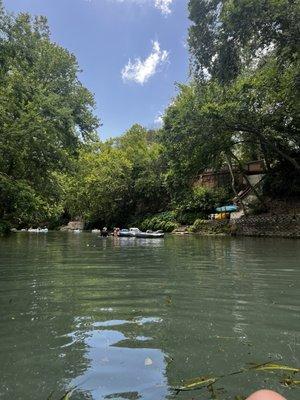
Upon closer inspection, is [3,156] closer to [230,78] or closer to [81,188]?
[230,78]

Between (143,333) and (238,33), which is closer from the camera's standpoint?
(143,333)

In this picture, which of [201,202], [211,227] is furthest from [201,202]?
[211,227]

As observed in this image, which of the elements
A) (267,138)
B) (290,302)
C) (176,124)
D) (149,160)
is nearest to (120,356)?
(290,302)

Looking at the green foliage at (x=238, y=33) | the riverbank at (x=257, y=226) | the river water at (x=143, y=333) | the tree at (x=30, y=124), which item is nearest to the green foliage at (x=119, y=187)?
the riverbank at (x=257, y=226)

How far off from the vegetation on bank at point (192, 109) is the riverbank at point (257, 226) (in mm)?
3500

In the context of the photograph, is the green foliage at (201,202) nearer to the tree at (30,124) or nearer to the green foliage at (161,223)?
the green foliage at (161,223)

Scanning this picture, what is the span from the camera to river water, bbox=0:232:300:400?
11.2 ft

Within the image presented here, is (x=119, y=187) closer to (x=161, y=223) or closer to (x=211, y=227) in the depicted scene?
(x=161, y=223)

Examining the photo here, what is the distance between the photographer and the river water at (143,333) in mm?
3412

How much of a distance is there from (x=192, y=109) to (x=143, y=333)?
21.6 metres

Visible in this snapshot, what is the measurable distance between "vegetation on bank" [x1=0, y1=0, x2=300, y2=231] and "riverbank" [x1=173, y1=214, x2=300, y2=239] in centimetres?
350

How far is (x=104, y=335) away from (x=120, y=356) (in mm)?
Answer: 881

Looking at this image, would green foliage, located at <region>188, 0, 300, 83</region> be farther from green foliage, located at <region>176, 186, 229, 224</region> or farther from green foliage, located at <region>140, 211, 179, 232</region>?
green foliage, located at <region>140, 211, 179, 232</region>

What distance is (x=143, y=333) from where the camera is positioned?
5051mm
